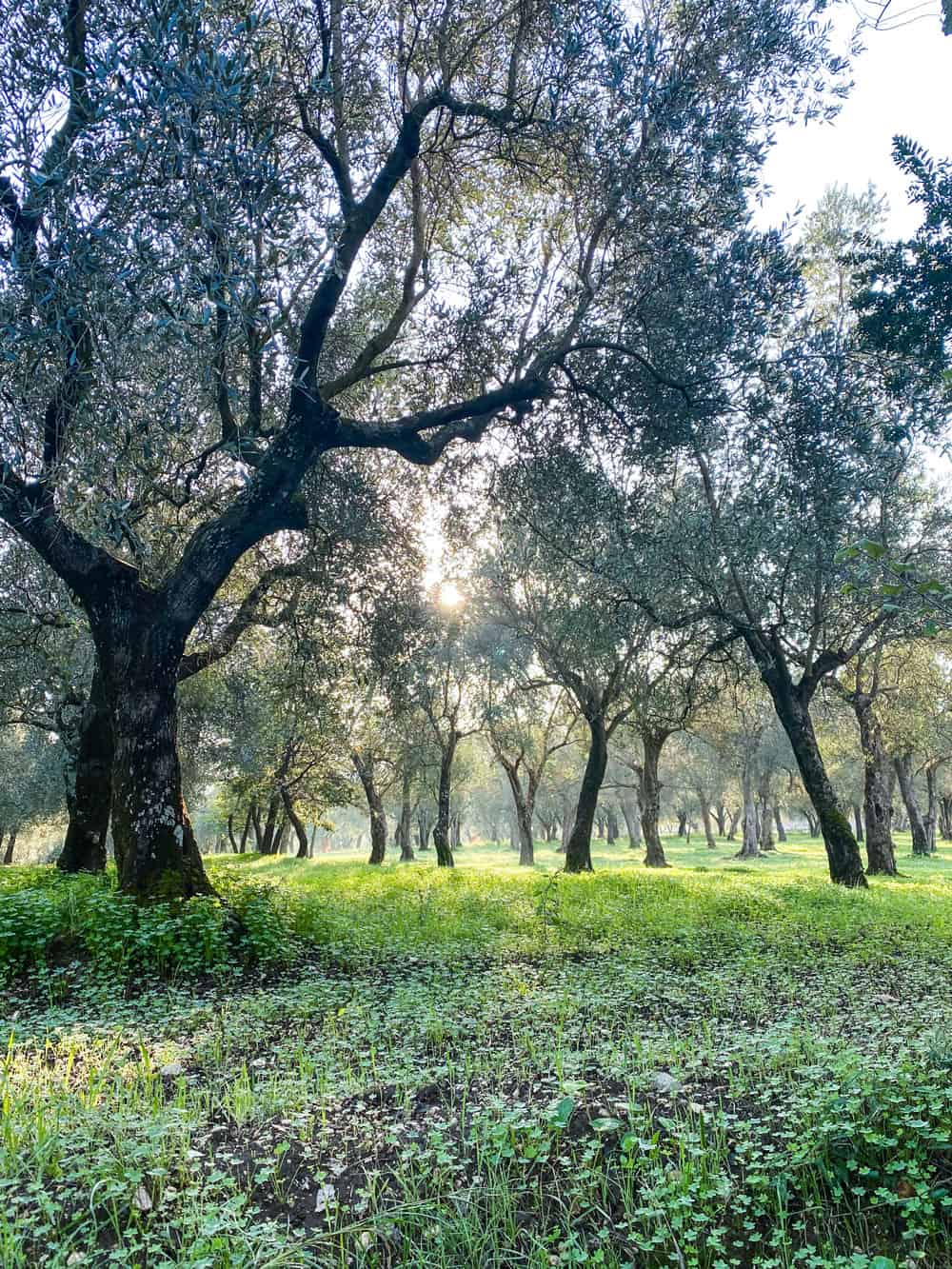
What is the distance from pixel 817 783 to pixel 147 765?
17372 mm

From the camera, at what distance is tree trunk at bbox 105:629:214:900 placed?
1098 cm

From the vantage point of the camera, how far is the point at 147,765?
11250 millimetres

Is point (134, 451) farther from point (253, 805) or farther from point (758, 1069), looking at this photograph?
point (253, 805)

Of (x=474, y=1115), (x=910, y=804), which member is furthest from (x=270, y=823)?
(x=474, y=1115)

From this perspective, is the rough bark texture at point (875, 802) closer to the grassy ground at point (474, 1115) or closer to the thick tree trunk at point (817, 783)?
the thick tree trunk at point (817, 783)

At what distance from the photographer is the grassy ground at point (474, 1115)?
140 inches

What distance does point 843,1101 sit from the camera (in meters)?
4.48

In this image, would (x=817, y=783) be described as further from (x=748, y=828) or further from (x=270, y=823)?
(x=270, y=823)

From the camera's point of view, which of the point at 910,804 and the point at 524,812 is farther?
the point at 910,804

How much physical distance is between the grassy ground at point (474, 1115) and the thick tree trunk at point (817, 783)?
11248 mm

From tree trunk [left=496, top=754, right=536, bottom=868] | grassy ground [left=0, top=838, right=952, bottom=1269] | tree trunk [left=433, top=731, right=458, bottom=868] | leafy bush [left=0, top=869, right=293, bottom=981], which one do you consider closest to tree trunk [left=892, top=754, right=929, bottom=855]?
tree trunk [left=496, top=754, right=536, bottom=868]

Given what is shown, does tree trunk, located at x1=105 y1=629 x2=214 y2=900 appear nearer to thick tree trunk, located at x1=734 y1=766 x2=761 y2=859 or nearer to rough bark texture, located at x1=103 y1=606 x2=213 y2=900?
rough bark texture, located at x1=103 y1=606 x2=213 y2=900

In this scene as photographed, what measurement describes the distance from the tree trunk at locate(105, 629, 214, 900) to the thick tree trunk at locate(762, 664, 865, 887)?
630 inches

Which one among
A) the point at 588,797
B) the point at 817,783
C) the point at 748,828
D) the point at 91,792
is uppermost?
the point at 91,792
